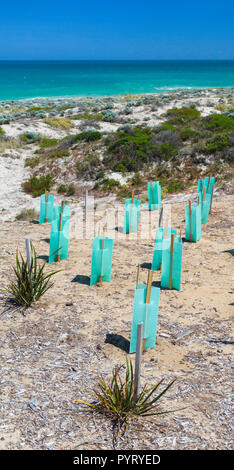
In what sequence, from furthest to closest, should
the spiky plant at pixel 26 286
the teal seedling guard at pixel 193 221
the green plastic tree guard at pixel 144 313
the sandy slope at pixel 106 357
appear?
the teal seedling guard at pixel 193 221 → the spiky plant at pixel 26 286 → the green plastic tree guard at pixel 144 313 → the sandy slope at pixel 106 357

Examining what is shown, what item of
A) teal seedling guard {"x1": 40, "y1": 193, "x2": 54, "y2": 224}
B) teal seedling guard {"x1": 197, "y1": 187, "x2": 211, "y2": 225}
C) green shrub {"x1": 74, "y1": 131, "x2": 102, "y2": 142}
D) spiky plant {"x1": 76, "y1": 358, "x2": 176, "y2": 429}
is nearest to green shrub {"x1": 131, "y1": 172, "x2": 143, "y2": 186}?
green shrub {"x1": 74, "y1": 131, "x2": 102, "y2": 142}

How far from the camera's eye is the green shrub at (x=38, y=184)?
1558cm

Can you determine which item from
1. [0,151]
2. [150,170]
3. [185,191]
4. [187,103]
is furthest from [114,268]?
[187,103]

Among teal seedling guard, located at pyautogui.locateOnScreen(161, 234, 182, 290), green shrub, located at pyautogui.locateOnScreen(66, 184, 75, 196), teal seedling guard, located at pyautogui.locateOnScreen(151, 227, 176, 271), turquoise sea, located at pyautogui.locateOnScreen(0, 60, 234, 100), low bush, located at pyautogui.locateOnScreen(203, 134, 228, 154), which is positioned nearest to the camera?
teal seedling guard, located at pyautogui.locateOnScreen(161, 234, 182, 290)

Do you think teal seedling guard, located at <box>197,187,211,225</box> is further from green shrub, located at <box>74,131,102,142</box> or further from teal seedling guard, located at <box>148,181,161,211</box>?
green shrub, located at <box>74,131,102,142</box>

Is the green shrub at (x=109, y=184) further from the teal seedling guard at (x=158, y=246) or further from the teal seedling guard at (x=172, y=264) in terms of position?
the teal seedling guard at (x=172, y=264)

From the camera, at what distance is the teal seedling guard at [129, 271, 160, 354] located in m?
4.48

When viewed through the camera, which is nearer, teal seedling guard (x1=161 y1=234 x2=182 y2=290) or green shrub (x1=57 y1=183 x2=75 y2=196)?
teal seedling guard (x1=161 y1=234 x2=182 y2=290)

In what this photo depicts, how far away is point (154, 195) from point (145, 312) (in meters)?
7.33

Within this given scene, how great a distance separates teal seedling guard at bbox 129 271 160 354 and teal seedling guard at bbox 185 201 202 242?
3.80 m

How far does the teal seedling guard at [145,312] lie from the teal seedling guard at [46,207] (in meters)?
6.09

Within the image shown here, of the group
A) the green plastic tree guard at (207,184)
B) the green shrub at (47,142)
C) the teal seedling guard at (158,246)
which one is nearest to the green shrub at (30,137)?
the green shrub at (47,142)

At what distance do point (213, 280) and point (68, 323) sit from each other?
8.74 ft

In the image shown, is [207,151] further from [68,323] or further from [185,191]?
[68,323]
